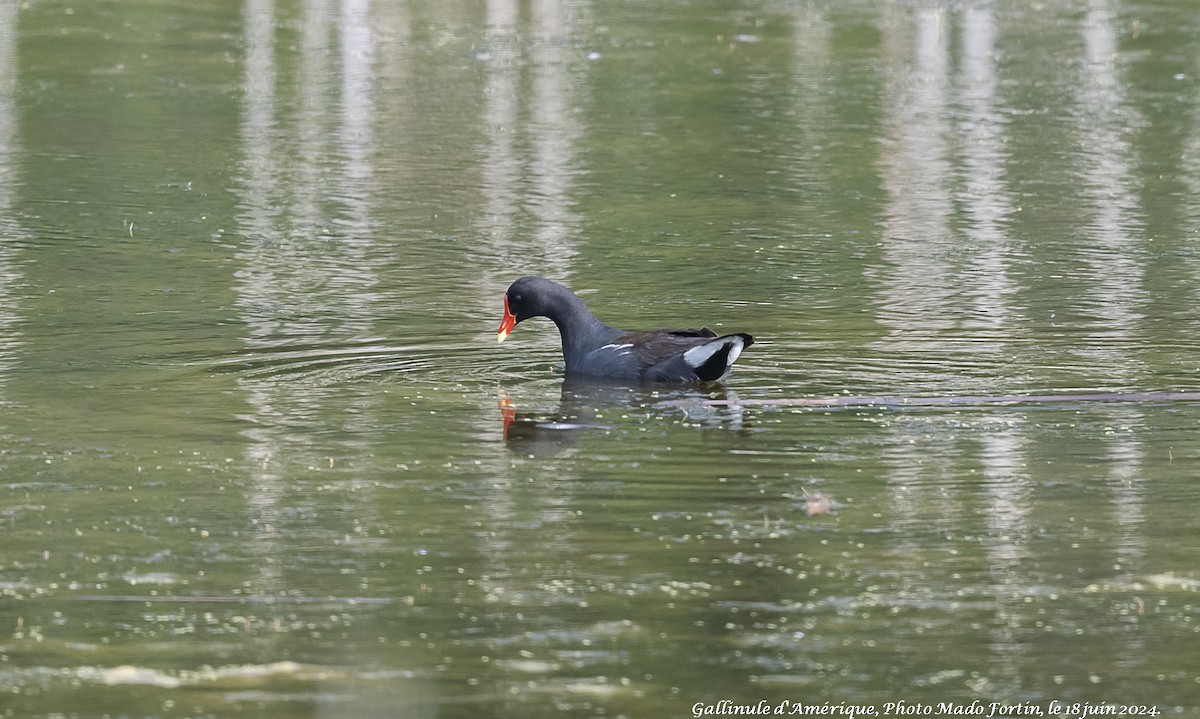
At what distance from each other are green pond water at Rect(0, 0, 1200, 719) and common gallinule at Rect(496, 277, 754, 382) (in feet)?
0.55

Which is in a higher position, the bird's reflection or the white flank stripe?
the white flank stripe

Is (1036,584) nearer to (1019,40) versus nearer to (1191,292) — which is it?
(1191,292)

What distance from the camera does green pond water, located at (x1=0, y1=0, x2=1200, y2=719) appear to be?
20.9ft

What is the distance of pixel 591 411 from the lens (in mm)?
10133

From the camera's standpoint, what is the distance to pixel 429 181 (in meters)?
17.5

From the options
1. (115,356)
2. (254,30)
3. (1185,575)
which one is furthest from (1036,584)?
(254,30)


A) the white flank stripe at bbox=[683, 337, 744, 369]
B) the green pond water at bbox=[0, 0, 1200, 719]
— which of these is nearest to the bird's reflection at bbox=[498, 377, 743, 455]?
the green pond water at bbox=[0, 0, 1200, 719]

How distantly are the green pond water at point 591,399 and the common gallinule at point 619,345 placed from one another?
17 centimetres

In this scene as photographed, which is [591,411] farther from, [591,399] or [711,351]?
[711,351]

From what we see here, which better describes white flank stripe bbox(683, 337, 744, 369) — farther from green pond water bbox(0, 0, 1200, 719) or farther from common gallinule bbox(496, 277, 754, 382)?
green pond water bbox(0, 0, 1200, 719)

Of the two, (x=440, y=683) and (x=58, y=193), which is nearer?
(x=440, y=683)

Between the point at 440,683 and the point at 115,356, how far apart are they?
5.57 metres

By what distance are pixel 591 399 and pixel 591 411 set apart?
0.31 m

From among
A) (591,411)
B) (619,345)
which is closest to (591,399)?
(591,411)
